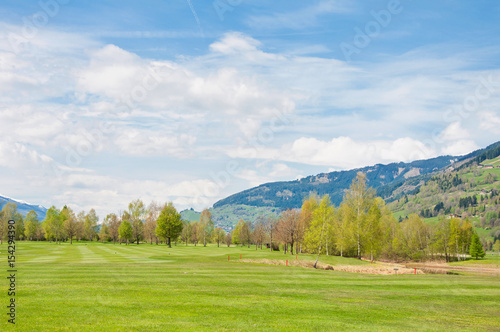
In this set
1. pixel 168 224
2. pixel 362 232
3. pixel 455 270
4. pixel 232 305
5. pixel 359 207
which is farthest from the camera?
pixel 168 224

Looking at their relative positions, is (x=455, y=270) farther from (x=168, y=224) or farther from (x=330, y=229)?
(x=168, y=224)

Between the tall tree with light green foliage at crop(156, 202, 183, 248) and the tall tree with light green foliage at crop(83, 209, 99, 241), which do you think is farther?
the tall tree with light green foliage at crop(83, 209, 99, 241)

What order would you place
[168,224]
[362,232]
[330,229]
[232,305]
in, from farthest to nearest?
[168,224]
[362,232]
[330,229]
[232,305]

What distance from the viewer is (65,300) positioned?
2044cm

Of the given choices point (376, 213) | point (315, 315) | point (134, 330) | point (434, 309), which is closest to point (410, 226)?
point (376, 213)

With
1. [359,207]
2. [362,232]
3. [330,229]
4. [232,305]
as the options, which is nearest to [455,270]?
[362,232]

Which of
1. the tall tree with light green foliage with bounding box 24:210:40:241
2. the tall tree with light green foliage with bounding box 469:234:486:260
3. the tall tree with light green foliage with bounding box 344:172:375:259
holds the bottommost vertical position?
the tall tree with light green foliage with bounding box 469:234:486:260

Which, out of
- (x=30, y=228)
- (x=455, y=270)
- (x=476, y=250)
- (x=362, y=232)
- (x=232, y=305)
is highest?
(x=232, y=305)

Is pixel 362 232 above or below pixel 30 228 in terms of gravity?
above

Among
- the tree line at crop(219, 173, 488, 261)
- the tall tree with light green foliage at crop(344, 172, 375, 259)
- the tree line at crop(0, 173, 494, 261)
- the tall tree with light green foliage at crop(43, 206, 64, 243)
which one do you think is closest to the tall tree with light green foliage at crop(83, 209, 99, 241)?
the tree line at crop(0, 173, 494, 261)

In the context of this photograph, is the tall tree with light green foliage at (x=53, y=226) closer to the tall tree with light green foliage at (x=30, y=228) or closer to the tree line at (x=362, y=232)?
the tall tree with light green foliage at (x=30, y=228)

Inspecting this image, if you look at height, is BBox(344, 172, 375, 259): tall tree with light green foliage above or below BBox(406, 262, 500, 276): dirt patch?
above

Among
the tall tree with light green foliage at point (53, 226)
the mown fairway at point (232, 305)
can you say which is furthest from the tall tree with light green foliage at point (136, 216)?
the mown fairway at point (232, 305)

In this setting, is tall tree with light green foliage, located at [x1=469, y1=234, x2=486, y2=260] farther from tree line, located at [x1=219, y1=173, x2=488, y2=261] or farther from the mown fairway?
the mown fairway
